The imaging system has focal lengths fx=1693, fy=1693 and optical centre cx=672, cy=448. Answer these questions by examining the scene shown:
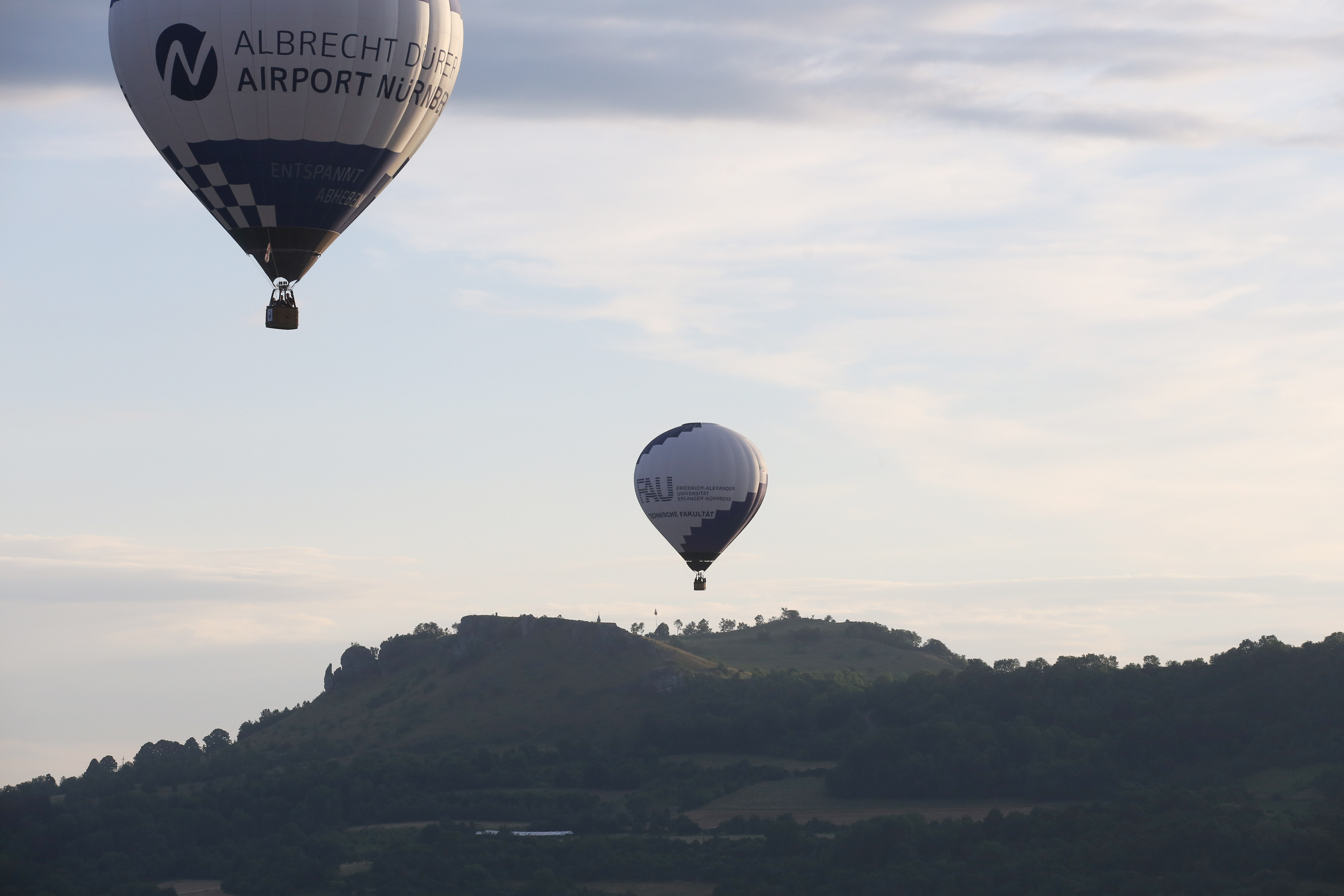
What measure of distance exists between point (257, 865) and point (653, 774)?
44.8m

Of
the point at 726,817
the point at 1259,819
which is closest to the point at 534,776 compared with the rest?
the point at 726,817

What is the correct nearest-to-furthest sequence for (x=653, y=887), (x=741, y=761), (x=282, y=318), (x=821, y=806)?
(x=282, y=318)
(x=653, y=887)
(x=821, y=806)
(x=741, y=761)

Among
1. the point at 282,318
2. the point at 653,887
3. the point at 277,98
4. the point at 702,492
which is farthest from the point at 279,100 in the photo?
the point at 653,887

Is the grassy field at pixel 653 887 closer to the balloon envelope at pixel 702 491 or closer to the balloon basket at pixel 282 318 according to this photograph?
the balloon envelope at pixel 702 491

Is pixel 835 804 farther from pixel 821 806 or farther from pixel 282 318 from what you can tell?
pixel 282 318

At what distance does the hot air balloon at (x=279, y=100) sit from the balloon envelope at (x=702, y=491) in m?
44.0

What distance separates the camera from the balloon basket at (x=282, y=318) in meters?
48.2

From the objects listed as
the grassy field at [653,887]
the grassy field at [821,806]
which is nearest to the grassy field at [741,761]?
the grassy field at [821,806]

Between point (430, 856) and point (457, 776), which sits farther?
point (457, 776)

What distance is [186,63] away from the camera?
160 feet

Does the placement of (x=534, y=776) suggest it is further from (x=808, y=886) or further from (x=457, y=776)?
(x=808, y=886)

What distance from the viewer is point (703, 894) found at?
12988cm

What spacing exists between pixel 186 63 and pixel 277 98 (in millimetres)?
2856

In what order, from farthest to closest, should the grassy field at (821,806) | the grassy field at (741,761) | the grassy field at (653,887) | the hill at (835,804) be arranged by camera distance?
1. the grassy field at (741,761)
2. the grassy field at (821,806)
3. the grassy field at (653,887)
4. the hill at (835,804)
